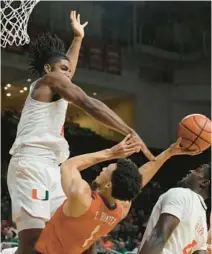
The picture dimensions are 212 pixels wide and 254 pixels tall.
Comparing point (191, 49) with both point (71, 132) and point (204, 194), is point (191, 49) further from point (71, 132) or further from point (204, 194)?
point (204, 194)

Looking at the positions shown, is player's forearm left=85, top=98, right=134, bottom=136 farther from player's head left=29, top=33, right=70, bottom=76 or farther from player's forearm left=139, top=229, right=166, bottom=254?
player's forearm left=139, top=229, right=166, bottom=254

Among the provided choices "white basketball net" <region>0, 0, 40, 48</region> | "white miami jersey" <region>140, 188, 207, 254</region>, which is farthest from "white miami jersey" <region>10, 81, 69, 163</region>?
"white basketball net" <region>0, 0, 40, 48</region>

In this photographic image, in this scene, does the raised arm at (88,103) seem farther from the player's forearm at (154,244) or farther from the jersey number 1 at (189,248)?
the jersey number 1 at (189,248)

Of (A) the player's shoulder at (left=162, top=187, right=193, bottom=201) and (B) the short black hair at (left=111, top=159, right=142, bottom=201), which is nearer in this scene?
(B) the short black hair at (left=111, top=159, right=142, bottom=201)

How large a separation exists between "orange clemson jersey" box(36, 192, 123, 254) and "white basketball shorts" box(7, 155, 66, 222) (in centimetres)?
23

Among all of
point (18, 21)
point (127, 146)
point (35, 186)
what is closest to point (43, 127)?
point (35, 186)

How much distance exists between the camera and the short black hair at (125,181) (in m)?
2.72

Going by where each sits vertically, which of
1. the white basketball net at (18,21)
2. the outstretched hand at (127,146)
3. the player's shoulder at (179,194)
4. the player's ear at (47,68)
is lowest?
the player's shoulder at (179,194)

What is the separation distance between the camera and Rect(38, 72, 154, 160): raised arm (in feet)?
9.25

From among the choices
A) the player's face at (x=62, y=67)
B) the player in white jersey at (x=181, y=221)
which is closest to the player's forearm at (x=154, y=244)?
the player in white jersey at (x=181, y=221)

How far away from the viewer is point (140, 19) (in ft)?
41.5

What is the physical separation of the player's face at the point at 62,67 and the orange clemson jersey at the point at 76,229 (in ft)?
2.49

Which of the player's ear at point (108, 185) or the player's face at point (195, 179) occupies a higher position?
the player's ear at point (108, 185)

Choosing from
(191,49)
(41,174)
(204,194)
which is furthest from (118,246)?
(41,174)
